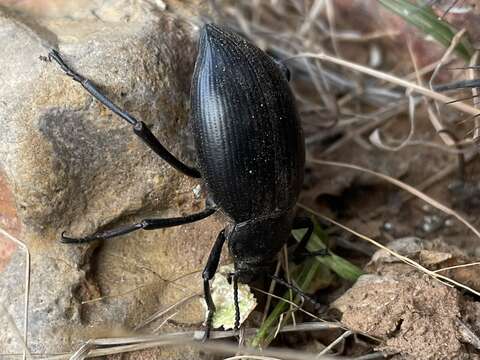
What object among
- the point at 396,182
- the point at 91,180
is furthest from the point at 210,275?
the point at 396,182

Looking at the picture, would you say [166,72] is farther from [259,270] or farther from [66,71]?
[259,270]

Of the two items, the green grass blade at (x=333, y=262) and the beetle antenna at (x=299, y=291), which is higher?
the green grass blade at (x=333, y=262)

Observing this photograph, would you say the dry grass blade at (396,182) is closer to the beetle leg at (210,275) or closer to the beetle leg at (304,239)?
the beetle leg at (304,239)

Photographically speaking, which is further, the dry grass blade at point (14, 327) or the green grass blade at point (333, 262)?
the green grass blade at point (333, 262)

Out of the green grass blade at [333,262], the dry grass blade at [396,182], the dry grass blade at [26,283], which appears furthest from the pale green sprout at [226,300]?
the dry grass blade at [396,182]

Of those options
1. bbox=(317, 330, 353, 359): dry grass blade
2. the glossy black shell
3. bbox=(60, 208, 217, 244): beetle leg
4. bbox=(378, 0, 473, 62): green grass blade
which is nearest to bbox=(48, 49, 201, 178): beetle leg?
the glossy black shell

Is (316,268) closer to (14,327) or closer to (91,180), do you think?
(91,180)
